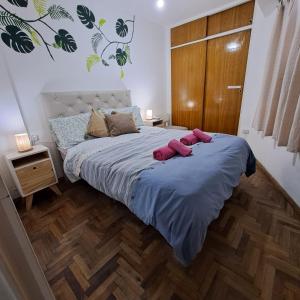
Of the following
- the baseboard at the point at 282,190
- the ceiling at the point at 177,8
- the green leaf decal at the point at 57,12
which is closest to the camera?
the baseboard at the point at 282,190

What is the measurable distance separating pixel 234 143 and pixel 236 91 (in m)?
1.82

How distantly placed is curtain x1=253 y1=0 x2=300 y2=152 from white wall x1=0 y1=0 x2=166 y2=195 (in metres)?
2.24

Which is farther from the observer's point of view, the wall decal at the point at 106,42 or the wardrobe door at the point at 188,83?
the wardrobe door at the point at 188,83

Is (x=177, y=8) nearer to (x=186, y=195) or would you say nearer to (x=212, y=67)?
(x=212, y=67)

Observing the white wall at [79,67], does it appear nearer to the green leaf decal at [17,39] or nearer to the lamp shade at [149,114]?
the green leaf decal at [17,39]

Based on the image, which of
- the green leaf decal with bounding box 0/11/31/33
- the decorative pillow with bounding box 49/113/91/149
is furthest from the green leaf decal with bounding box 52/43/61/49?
the decorative pillow with bounding box 49/113/91/149

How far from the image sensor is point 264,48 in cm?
240

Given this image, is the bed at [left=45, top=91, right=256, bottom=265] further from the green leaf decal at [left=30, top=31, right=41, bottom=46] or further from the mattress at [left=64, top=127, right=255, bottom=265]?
the green leaf decal at [left=30, top=31, right=41, bottom=46]

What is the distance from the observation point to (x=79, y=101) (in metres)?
2.47

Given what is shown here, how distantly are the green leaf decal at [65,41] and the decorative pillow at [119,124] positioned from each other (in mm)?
1074

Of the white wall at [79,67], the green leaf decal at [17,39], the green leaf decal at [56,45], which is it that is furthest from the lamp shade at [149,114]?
the green leaf decal at [17,39]

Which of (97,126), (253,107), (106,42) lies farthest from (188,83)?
(97,126)

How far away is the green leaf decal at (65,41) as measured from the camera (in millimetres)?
2182

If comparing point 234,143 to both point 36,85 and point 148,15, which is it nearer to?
point 36,85
